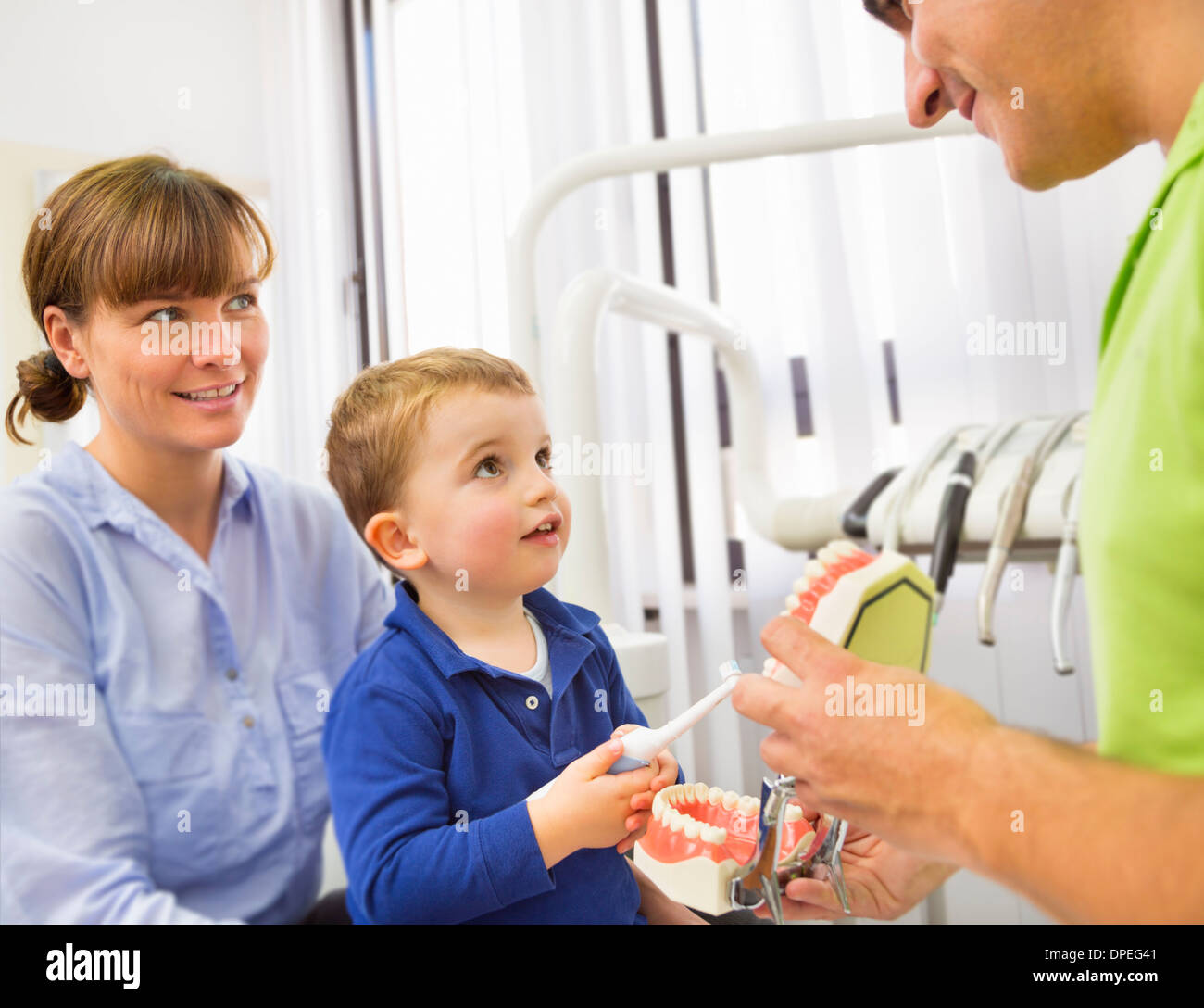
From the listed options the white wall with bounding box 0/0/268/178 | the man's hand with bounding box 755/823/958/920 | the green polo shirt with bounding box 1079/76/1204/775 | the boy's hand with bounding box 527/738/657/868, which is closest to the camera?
the green polo shirt with bounding box 1079/76/1204/775

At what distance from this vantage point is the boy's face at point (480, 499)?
0.48m

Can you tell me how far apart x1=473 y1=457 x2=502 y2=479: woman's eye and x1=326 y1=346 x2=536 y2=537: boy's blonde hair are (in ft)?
0.11

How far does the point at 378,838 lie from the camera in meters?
0.47

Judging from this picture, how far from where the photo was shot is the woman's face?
563mm

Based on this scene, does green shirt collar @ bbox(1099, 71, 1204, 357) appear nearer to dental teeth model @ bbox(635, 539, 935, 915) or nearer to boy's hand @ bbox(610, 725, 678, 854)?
dental teeth model @ bbox(635, 539, 935, 915)

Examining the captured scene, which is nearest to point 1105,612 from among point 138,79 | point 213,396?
point 213,396

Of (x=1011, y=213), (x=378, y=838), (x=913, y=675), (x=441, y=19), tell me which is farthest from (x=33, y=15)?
(x=1011, y=213)

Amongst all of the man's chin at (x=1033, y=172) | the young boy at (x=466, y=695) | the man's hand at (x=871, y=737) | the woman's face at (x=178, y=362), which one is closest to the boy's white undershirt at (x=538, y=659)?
the young boy at (x=466, y=695)

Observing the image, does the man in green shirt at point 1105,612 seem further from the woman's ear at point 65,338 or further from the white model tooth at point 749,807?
the woman's ear at point 65,338

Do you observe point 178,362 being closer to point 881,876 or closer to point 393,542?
point 393,542

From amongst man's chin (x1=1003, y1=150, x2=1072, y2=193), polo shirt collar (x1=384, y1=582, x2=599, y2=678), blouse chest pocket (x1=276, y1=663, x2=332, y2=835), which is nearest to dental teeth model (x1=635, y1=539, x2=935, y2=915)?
polo shirt collar (x1=384, y1=582, x2=599, y2=678)

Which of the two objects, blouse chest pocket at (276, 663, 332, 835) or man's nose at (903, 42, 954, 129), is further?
blouse chest pocket at (276, 663, 332, 835)

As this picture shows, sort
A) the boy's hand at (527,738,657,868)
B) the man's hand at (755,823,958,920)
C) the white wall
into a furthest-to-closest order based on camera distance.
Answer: the white wall → the man's hand at (755,823,958,920) → the boy's hand at (527,738,657,868)

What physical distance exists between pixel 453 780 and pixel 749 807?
164 millimetres
